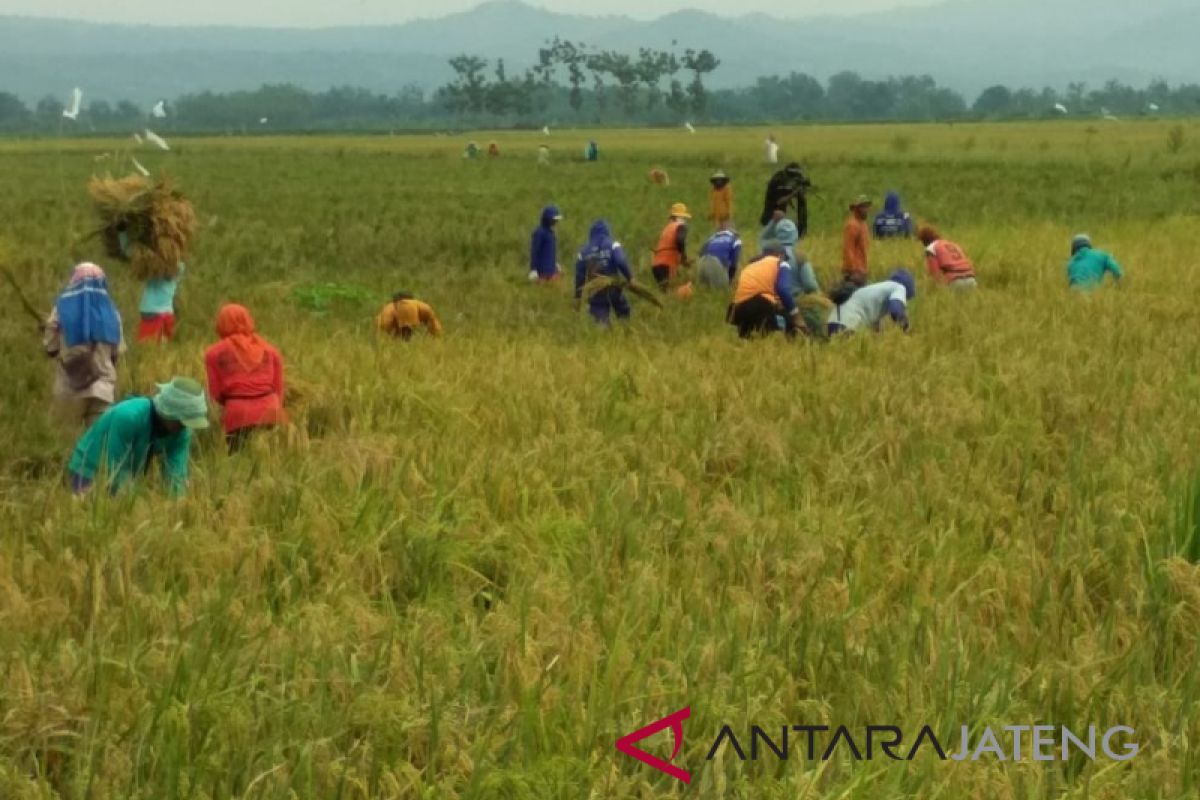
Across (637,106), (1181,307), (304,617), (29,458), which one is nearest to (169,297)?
(29,458)

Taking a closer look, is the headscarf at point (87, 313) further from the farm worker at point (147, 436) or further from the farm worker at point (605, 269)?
the farm worker at point (605, 269)

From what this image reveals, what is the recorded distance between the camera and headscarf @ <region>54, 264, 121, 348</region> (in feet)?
26.5

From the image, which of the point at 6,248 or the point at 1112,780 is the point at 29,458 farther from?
the point at 6,248

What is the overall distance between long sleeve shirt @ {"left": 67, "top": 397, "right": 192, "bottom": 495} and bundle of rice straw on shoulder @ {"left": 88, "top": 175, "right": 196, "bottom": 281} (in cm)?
379

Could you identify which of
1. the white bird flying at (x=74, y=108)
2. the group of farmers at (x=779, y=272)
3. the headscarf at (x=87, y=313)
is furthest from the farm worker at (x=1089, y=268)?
the white bird flying at (x=74, y=108)

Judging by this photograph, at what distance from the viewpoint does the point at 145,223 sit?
962 centimetres

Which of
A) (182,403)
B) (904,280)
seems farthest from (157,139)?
(904,280)

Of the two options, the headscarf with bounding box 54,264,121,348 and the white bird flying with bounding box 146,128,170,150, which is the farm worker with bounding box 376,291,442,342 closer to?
the white bird flying with bounding box 146,128,170,150

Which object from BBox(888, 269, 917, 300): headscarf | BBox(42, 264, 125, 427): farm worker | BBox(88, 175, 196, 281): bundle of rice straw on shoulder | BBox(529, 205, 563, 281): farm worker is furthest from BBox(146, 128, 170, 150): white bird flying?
BBox(529, 205, 563, 281): farm worker

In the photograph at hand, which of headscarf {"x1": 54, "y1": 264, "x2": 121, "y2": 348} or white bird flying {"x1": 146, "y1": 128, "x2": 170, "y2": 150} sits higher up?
white bird flying {"x1": 146, "y1": 128, "x2": 170, "y2": 150}

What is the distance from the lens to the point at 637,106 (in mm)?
173750

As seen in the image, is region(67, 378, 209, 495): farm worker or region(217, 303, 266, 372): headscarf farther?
region(217, 303, 266, 372): headscarf

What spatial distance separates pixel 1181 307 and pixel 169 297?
27.2 ft

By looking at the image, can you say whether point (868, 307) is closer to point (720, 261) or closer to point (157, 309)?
point (720, 261)
